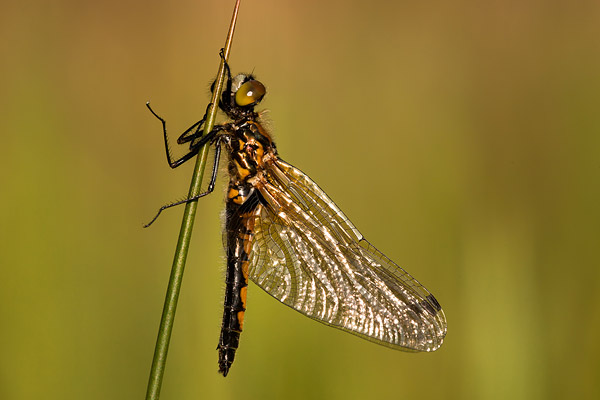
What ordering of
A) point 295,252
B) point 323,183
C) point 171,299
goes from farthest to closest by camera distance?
point 323,183 → point 295,252 → point 171,299

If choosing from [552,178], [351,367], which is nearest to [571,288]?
[552,178]

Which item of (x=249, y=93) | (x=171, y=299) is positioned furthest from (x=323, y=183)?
(x=171, y=299)

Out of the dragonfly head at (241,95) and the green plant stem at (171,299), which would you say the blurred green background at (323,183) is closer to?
the dragonfly head at (241,95)

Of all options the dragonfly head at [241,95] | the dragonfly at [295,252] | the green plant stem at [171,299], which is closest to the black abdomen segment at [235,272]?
the dragonfly at [295,252]

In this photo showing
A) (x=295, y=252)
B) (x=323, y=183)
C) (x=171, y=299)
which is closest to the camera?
(x=171, y=299)

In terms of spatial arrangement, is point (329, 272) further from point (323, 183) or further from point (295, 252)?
point (323, 183)
